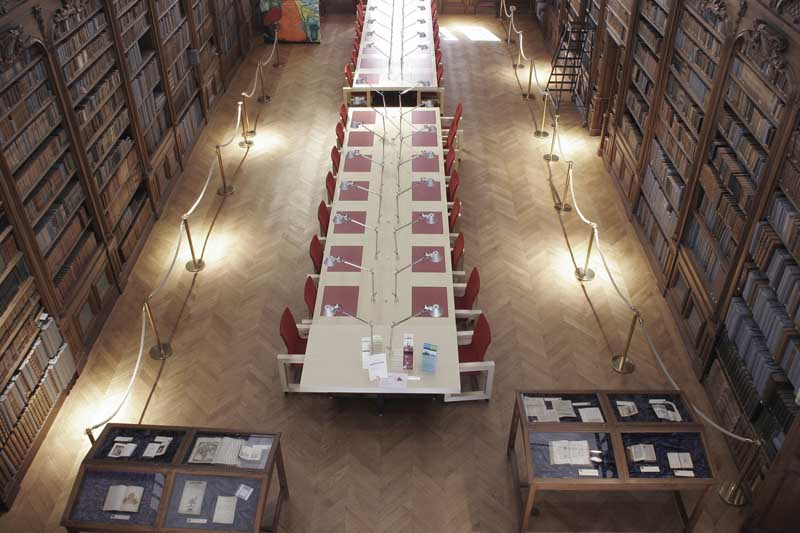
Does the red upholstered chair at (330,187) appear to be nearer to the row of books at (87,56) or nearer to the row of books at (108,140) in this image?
the row of books at (108,140)

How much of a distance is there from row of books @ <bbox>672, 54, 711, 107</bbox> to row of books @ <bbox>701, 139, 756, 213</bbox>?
623 mm

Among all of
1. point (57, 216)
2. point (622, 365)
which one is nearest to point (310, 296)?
point (57, 216)

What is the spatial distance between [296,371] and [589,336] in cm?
346

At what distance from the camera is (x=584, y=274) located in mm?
9008

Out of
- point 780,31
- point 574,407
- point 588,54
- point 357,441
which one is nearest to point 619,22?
point 588,54

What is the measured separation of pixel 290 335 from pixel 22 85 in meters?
3.61

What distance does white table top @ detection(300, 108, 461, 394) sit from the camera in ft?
21.7

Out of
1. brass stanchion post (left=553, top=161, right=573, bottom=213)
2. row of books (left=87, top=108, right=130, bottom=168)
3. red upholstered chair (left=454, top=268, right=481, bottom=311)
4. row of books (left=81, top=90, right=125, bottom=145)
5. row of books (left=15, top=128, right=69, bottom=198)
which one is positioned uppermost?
row of books (left=15, top=128, right=69, bottom=198)

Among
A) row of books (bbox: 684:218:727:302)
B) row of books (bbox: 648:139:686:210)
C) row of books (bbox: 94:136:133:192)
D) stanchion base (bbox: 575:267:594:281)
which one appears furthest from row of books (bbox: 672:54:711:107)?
row of books (bbox: 94:136:133:192)

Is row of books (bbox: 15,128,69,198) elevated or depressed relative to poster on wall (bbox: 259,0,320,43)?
elevated

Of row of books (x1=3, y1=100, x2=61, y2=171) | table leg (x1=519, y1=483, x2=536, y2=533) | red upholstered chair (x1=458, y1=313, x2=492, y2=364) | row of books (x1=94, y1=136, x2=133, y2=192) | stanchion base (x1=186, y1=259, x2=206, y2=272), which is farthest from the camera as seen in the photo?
stanchion base (x1=186, y1=259, x2=206, y2=272)

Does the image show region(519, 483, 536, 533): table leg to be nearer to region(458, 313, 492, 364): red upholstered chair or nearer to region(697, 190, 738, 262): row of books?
region(458, 313, 492, 364): red upholstered chair

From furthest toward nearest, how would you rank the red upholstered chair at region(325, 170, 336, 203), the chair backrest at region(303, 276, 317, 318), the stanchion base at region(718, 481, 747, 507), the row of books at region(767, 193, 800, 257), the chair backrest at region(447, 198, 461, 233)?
1. the red upholstered chair at region(325, 170, 336, 203)
2. the chair backrest at region(447, 198, 461, 233)
3. the chair backrest at region(303, 276, 317, 318)
4. the stanchion base at region(718, 481, 747, 507)
5. the row of books at region(767, 193, 800, 257)

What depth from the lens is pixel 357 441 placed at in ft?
22.8
